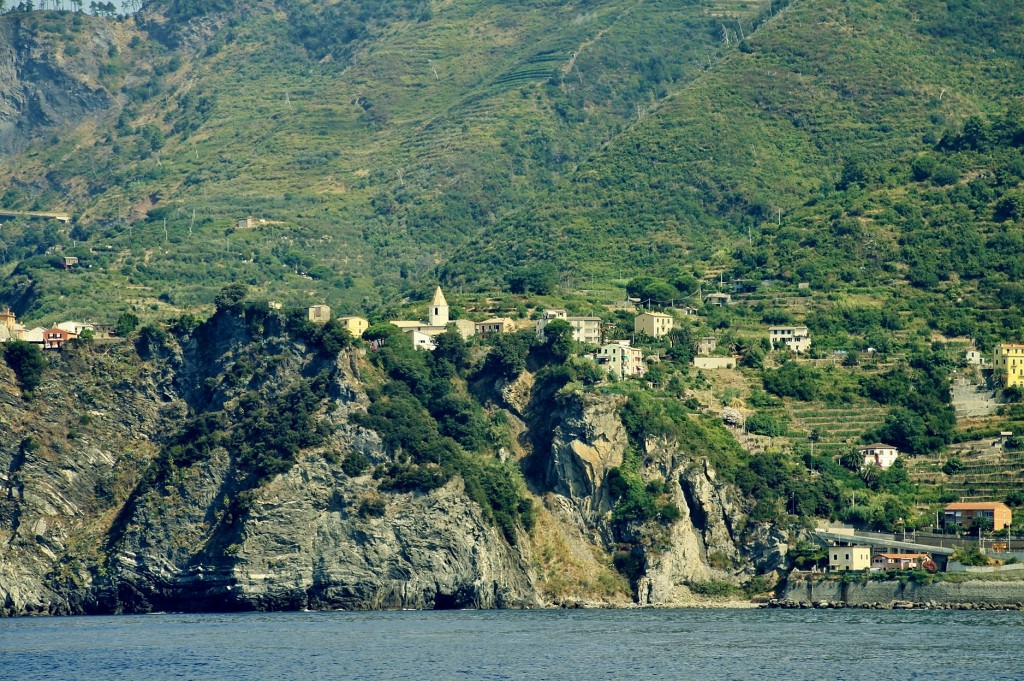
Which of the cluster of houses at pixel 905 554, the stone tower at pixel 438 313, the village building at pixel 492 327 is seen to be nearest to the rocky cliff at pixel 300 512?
the cluster of houses at pixel 905 554

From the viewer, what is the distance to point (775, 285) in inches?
7087

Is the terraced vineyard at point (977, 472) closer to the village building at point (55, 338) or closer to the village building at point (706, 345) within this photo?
the village building at point (706, 345)

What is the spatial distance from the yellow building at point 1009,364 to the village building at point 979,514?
63.3ft

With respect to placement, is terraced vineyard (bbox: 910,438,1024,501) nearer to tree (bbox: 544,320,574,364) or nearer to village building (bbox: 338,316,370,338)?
tree (bbox: 544,320,574,364)

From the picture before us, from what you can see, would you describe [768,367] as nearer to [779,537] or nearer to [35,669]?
[779,537]

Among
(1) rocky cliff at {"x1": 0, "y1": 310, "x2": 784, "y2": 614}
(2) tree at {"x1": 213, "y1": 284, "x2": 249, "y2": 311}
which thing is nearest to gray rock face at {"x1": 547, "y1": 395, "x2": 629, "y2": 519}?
(1) rocky cliff at {"x1": 0, "y1": 310, "x2": 784, "y2": 614}

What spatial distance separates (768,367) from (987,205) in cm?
3510

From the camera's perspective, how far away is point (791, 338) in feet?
541

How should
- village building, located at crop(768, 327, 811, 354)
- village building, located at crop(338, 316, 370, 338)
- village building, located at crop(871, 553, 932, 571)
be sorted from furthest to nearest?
village building, located at crop(768, 327, 811, 354) → village building, located at crop(338, 316, 370, 338) → village building, located at crop(871, 553, 932, 571)

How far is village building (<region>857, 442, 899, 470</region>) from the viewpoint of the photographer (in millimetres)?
145750

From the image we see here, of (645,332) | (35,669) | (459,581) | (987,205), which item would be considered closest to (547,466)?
(459,581)

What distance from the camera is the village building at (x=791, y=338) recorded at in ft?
540

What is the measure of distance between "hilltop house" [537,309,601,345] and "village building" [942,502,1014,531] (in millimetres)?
30778

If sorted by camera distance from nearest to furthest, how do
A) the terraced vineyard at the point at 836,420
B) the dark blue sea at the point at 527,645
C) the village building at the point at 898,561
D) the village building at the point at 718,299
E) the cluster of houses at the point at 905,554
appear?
the dark blue sea at the point at 527,645, the cluster of houses at the point at 905,554, the village building at the point at 898,561, the terraced vineyard at the point at 836,420, the village building at the point at 718,299
